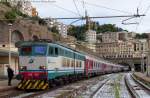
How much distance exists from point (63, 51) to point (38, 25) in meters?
50.2

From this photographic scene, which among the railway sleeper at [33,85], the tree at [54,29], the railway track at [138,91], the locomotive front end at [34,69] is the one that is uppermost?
the tree at [54,29]

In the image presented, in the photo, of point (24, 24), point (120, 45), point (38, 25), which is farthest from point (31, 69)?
point (120, 45)

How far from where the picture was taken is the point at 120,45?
15812 cm

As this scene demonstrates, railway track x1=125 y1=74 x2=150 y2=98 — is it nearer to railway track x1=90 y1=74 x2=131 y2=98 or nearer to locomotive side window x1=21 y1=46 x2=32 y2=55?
railway track x1=90 y1=74 x2=131 y2=98

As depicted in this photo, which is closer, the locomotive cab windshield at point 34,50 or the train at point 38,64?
the train at point 38,64

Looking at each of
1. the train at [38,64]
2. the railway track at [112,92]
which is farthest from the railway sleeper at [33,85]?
the railway track at [112,92]

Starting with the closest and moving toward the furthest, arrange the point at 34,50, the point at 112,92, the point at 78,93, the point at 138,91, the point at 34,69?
the point at 78,93
the point at 112,92
the point at 34,69
the point at 34,50
the point at 138,91

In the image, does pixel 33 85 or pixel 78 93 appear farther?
pixel 33 85

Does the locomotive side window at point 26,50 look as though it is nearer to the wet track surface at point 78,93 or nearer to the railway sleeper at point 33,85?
the railway sleeper at point 33,85

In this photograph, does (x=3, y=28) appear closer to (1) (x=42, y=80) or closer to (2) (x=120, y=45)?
(1) (x=42, y=80)

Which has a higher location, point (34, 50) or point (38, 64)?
point (34, 50)

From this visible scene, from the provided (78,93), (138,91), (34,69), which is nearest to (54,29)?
(138,91)

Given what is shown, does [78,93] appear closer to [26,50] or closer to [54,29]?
[26,50]

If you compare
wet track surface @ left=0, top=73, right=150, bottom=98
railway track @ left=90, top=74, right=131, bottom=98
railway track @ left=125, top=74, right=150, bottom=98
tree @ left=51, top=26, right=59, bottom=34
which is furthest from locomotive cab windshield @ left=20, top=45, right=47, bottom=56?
tree @ left=51, top=26, right=59, bottom=34
